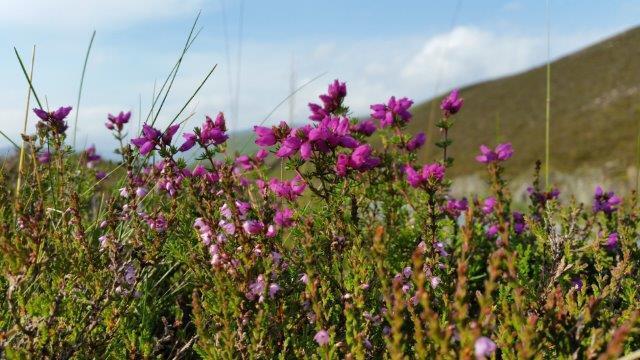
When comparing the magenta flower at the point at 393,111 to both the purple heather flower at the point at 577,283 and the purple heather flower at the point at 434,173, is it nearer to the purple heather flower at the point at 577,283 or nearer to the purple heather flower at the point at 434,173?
the purple heather flower at the point at 434,173

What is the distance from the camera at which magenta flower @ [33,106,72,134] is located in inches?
165

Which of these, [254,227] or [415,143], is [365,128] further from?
[254,227]

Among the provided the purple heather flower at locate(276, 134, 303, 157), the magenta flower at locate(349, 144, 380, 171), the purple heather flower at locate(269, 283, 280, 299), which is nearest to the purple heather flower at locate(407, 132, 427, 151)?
the magenta flower at locate(349, 144, 380, 171)

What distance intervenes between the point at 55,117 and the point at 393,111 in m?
2.50

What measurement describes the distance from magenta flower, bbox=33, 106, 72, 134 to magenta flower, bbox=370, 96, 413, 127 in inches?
89.8

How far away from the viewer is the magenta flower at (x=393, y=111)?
177 inches

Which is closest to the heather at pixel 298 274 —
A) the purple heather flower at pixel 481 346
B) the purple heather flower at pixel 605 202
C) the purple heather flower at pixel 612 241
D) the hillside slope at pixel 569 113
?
the purple heather flower at pixel 481 346

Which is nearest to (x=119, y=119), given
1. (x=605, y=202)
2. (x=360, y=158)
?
(x=360, y=158)

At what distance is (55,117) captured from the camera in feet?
14.0

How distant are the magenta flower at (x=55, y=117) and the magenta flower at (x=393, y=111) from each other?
2282 mm

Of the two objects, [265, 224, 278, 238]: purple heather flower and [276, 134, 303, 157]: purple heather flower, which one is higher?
[276, 134, 303, 157]: purple heather flower

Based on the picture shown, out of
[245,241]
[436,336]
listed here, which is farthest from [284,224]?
[436,336]

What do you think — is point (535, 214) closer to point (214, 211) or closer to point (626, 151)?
point (214, 211)

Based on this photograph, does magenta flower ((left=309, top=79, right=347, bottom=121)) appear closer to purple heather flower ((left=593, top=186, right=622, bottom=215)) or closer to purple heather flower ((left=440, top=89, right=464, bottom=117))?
purple heather flower ((left=440, top=89, right=464, bottom=117))
